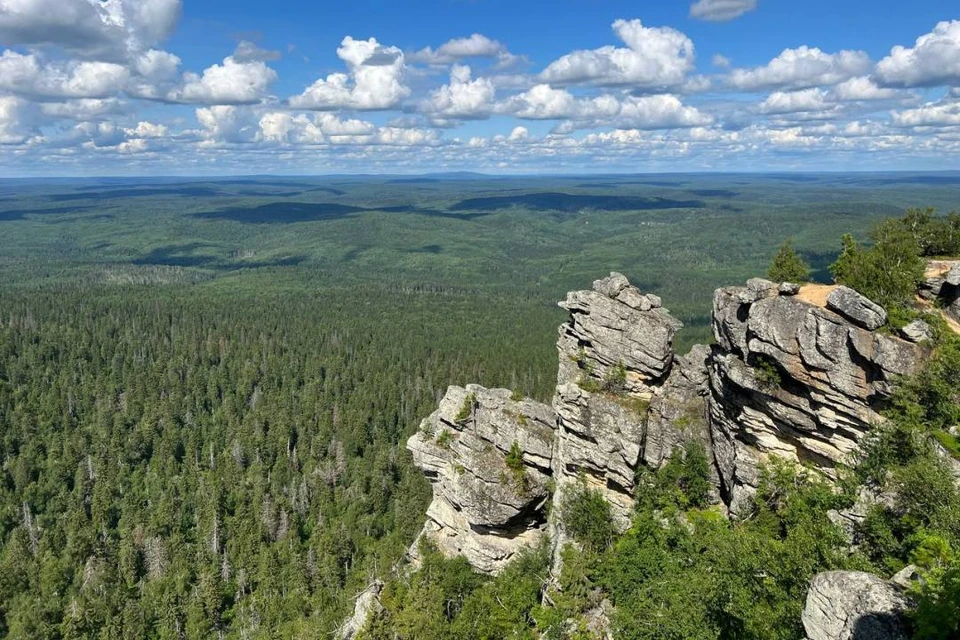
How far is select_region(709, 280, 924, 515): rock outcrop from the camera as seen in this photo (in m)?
34.5

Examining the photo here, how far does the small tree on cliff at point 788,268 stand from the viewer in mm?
45594

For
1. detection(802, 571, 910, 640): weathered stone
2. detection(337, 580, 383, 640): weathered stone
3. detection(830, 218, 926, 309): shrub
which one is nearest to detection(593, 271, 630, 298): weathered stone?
detection(830, 218, 926, 309): shrub

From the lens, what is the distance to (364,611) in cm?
5250

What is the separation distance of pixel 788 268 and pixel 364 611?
44.7 m

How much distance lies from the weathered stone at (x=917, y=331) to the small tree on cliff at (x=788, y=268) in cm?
1158

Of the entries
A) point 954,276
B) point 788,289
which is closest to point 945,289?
point 954,276

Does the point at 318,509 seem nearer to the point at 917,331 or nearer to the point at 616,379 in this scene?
the point at 616,379

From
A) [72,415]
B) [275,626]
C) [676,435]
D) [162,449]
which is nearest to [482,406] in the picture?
[676,435]

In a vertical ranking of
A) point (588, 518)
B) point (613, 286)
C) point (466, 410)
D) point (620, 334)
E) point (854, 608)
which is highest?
point (613, 286)

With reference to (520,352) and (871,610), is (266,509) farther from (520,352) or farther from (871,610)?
(871,610)

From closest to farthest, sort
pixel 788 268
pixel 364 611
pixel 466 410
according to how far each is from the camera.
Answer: pixel 788 268 → pixel 364 611 → pixel 466 410

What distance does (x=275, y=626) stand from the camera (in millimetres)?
74625

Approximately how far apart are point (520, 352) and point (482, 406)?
11125cm

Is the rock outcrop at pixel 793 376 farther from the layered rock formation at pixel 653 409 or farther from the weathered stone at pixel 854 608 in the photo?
the weathered stone at pixel 854 608
